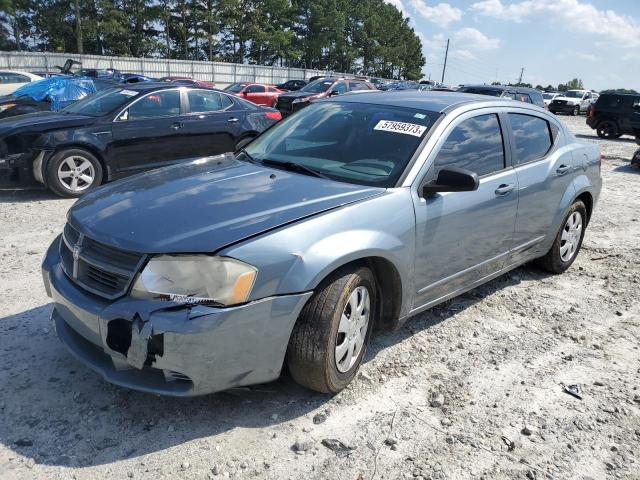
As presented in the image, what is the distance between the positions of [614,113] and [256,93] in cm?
1379

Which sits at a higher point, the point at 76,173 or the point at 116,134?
the point at 116,134

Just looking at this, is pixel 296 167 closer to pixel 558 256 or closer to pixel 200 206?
pixel 200 206

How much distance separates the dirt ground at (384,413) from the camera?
8.10ft

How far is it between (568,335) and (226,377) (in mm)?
2692

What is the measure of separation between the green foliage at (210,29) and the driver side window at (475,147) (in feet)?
154

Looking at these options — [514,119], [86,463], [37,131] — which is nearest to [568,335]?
[514,119]

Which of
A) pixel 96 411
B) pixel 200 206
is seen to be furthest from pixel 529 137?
pixel 96 411

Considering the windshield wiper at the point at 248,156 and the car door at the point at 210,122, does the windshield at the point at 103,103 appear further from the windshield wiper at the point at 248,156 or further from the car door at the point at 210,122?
the windshield wiper at the point at 248,156

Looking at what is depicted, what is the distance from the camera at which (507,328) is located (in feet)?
13.1

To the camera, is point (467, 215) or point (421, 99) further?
point (421, 99)

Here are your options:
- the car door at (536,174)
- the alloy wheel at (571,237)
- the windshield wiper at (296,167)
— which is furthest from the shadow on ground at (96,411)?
the alloy wheel at (571,237)

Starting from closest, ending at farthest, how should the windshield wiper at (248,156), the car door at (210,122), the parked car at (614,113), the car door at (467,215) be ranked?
the car door at (467,215)
the windshield wiper at (248,156)
the car door at (210,122)
the parked car at (614,113)

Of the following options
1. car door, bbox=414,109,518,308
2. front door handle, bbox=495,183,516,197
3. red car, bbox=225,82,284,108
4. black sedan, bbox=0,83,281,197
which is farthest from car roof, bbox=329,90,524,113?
red car, bbox=225,82,284,108

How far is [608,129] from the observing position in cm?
1947
